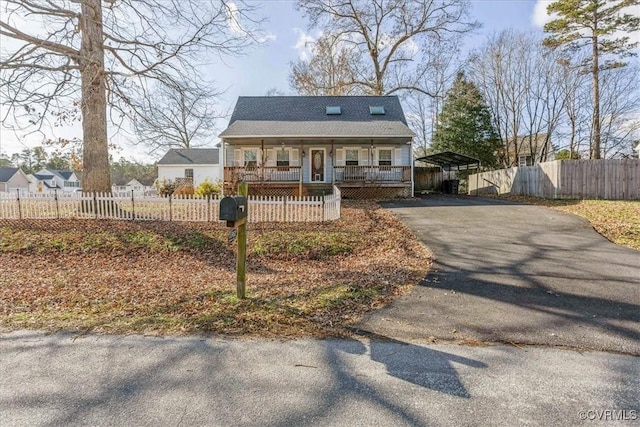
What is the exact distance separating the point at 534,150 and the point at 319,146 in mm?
20859

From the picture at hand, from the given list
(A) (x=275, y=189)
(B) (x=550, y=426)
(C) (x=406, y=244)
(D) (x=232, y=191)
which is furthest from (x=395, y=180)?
(B) (x=550, y=426)

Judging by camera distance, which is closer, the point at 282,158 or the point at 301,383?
the point at 301,383

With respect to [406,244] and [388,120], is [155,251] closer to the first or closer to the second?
[406,244]

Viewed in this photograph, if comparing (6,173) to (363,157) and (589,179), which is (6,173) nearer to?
(363,157)

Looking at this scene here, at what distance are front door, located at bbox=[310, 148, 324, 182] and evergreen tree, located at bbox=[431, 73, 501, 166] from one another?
13.5 meters

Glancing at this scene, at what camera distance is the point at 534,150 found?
29.5m

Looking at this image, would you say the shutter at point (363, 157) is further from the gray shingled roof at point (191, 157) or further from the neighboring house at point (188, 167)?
the gray shingled roof at point (191, 157)

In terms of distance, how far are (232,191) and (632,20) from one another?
22.3 meters

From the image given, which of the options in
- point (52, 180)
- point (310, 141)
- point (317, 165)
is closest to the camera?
point (310, 141)

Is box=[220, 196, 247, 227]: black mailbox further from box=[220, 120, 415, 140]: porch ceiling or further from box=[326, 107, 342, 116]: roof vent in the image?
box=[326, 107, 342, 116]: roof vent

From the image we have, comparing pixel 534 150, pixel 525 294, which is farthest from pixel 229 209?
pixel 534 150

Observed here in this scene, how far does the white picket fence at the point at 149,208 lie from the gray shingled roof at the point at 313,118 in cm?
750

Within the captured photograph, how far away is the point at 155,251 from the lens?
839cm

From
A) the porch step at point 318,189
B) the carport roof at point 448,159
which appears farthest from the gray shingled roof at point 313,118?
the carport roof at point 448,159
